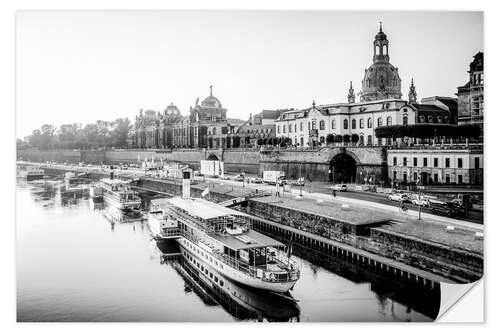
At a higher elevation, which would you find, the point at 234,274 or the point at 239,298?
the point at 234,274

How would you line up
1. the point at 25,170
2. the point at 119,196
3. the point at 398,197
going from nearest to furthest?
the point at 25,170
the point at 398,197
the point at 119,196

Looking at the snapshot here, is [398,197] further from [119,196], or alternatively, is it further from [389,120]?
[119,196]

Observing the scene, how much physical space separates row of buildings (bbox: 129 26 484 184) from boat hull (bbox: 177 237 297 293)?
753 cm

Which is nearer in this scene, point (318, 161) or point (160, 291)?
point (160, 291)

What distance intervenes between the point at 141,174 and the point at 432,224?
29.3 meters

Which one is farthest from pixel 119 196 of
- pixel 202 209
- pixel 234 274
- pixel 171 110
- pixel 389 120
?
pixel 171 110

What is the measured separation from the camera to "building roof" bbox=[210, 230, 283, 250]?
53.7 feet

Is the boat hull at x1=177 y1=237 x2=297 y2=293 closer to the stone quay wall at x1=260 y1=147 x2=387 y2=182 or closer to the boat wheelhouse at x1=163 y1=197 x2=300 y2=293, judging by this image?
the boat wheelhouse at x1=163 y1=197 x2=300 y2=293

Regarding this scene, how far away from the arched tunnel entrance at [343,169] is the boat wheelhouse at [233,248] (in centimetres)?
1449

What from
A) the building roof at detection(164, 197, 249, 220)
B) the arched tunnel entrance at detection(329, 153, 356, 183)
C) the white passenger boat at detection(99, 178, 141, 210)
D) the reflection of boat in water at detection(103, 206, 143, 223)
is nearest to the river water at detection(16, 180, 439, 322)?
Answer: the building roof at detection(164, 197, 249, 220)

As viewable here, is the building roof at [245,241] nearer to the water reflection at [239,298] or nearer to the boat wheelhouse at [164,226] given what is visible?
the water reflection at [239,298]

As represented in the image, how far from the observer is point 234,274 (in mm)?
16469

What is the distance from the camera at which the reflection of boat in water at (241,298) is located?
14641mm

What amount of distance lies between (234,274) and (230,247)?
3.09 ft
